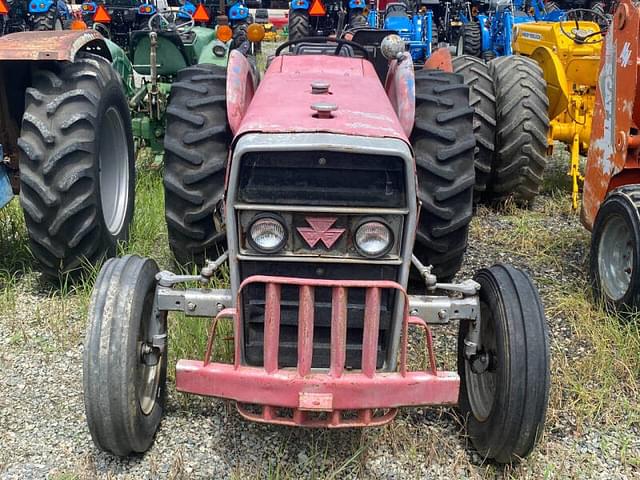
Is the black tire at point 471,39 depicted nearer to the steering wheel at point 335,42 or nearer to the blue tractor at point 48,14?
the blue tractor at point 48,14

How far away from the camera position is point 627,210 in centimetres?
393

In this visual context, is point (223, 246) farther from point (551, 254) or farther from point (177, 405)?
point (551, 254)

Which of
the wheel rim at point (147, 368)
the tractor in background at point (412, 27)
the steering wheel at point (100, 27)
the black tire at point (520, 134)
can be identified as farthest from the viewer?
the tractor in background at point (412, 27)

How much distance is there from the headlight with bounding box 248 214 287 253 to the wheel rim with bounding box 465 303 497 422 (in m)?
0.97

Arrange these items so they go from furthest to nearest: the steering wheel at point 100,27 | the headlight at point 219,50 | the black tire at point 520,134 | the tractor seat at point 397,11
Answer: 1. the tractor seat at point 397,11
2. the steering wheel at point 100,27
3. the headlight at point 219,50
4. the black tire at point 520,134

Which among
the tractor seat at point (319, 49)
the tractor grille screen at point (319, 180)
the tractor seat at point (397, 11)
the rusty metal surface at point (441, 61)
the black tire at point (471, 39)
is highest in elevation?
the tractor seat at point (319, 49)

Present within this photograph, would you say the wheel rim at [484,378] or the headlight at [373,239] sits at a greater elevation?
the headlight at [373,239]

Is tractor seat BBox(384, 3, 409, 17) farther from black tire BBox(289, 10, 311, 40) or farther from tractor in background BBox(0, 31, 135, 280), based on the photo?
tractor in background BBox(0, 31, 135, 280)

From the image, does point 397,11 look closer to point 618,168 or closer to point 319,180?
point 618,168

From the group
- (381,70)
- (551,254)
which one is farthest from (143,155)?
(551,254)

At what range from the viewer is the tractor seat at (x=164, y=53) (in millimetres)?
A: 7180

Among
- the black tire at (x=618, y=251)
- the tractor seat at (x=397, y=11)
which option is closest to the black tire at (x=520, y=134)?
the black tire at (x=618, y=251)

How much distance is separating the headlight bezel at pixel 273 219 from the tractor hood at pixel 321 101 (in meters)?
0.33

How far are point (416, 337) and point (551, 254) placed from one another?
1.76 metres
